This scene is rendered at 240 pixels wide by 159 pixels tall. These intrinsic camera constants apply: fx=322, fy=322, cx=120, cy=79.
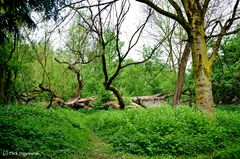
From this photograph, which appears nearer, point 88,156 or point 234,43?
point 88,156

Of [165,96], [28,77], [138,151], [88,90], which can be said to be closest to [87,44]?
[88,90]

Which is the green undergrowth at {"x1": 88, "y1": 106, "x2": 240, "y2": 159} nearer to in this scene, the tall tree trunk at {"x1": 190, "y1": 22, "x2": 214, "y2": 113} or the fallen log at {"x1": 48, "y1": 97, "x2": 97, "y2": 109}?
the tall tree trunk at {"x1": 190, "y1": 22, "x2": 214, "y2": 113}

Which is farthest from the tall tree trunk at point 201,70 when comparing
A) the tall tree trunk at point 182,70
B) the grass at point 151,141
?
the tall tree trunk at point 182,70

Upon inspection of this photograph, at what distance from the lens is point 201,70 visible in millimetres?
12188

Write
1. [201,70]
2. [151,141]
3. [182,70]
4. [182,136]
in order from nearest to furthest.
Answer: [151,141], [182,136], [201,70], [182,70]

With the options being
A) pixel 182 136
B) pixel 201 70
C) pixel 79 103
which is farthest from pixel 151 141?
pixel 79 103

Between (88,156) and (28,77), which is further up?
(28,77)

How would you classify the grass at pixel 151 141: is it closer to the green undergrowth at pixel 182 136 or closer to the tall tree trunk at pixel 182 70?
the green undergrowth at pixel 182 136

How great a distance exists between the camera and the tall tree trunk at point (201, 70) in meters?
12.1

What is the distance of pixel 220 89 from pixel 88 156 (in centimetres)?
2160

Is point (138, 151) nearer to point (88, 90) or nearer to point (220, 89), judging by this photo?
point (220, 89)

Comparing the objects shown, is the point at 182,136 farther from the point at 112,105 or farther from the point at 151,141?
the point at 112,105

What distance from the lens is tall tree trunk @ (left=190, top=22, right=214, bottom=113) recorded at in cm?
1211

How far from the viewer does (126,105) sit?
2812 cm
